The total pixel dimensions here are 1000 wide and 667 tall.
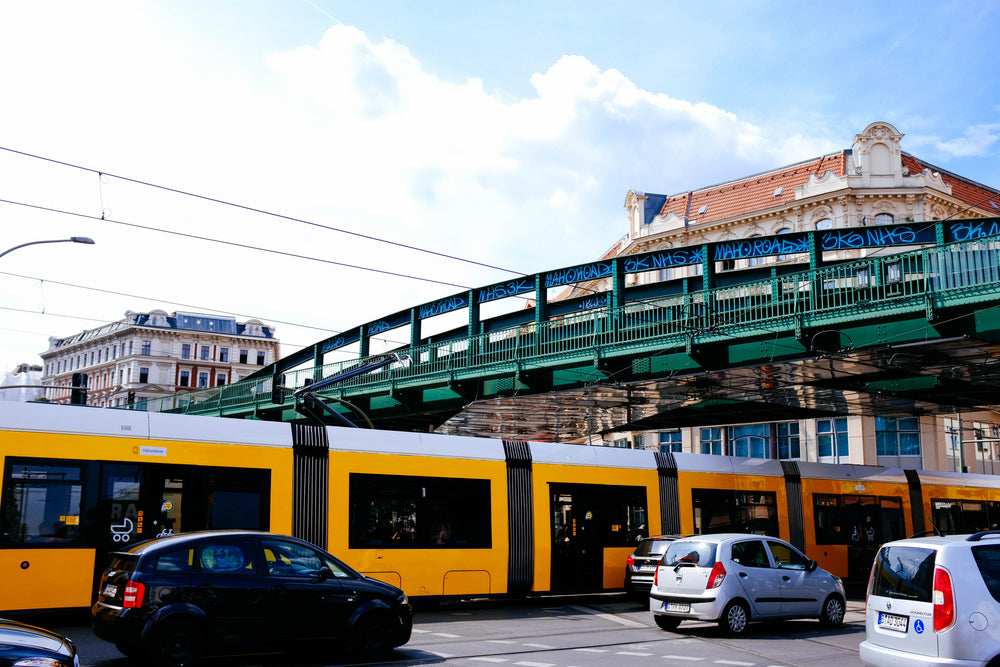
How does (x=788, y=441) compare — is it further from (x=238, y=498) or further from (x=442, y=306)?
(x=238, y=498)

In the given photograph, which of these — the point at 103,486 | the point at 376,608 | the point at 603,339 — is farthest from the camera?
the point at 603,339

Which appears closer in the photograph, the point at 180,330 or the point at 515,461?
the point at 515,461

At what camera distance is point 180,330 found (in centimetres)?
10406

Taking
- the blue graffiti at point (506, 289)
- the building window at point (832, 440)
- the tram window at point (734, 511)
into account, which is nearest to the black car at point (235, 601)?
the tram window at point (734, 511)

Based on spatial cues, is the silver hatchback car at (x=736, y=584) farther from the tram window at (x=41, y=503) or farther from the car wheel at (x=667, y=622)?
the tram window at (x=41, y=503)

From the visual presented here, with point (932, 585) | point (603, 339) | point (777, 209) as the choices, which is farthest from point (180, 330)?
point (932, 585)

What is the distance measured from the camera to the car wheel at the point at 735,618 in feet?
43.9

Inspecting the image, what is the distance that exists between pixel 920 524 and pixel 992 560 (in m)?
18.5

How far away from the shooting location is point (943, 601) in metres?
8.07

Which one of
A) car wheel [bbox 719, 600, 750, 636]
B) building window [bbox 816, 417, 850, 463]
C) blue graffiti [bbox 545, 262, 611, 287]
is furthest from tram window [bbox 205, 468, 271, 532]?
building window [bbox 816, 417, 850, 463]

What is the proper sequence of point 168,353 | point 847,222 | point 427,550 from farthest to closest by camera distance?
point 168,353 < point 847,222 < point 427,550

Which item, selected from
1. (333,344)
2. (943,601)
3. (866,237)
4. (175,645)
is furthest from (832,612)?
(333,344)

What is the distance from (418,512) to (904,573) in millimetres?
8751

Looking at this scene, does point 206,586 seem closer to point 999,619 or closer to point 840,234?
point 999,619
